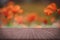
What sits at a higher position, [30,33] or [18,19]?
A: [18,19]

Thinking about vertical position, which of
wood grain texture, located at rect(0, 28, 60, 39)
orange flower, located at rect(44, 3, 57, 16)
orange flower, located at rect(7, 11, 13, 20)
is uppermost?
orange flower, located at rect(44, 3, 57, 16)

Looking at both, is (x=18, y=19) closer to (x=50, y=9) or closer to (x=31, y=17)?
(x=31, y=17)

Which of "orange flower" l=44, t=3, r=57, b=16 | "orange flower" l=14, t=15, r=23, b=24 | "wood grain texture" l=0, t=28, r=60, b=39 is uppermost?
"orange flower" l=44, t=3, r=57, b=16

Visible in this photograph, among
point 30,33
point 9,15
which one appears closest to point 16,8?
point 9,15

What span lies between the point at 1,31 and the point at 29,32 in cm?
32

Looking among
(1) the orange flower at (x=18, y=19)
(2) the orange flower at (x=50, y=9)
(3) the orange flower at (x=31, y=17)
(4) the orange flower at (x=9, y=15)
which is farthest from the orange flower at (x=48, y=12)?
(4) the orange flower at (x=9, y=15)

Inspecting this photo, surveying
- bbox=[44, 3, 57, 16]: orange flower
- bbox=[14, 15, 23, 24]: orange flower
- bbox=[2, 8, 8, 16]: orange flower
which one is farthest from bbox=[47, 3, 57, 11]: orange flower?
bbox=[2, 8, 8, 16]: orange flower

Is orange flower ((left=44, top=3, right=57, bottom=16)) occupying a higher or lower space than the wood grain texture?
higher

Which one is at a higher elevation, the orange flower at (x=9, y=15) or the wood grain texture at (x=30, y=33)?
the orange flower at (x=9, y=15)

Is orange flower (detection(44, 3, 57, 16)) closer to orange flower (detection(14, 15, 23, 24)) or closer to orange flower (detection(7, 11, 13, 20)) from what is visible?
orange flower (detection(14, 15, 23, 24))

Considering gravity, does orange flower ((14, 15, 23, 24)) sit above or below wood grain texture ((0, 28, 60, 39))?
above

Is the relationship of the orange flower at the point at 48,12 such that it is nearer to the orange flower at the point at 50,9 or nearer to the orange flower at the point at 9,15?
the orange flower at the point at 50,9

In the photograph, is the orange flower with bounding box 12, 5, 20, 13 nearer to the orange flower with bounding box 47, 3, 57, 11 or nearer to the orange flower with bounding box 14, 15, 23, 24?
the orange flower with bounding box 14, 15, 23, 24

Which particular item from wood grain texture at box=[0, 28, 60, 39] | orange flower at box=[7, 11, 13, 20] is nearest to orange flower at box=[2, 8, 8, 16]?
orange flower at box=[7, 11, 13, 20]
